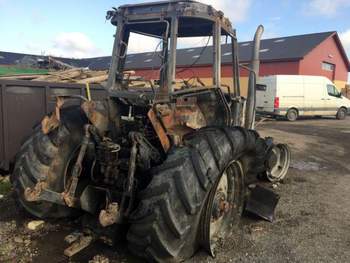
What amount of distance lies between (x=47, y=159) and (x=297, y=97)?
17886 millimetres

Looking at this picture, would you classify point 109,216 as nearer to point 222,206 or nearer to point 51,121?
point 51,121

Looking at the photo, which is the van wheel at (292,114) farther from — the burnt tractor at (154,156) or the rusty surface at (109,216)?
the rusty surface at (109,216)

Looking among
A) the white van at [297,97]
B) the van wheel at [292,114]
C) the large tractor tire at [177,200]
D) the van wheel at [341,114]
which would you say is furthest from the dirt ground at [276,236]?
the van wheel at [341,114]

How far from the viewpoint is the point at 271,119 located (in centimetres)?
2033

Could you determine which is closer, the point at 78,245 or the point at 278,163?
the point at 78,245

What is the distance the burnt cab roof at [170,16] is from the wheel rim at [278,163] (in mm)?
2755

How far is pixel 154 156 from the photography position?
12.1 ft

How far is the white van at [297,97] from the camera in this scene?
1934 centimetres

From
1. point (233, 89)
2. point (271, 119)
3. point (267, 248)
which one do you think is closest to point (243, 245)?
point (267, 248)

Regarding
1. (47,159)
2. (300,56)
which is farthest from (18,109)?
(300,56)

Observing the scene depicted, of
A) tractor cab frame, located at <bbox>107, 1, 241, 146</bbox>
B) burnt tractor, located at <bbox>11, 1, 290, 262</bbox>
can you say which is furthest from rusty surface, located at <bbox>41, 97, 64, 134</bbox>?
tractor cab frame, located at <bbox>107, 1, 241, 146</bbox>

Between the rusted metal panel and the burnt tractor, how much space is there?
2345 mm

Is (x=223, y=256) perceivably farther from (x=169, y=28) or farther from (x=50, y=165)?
(x=169, y=28)

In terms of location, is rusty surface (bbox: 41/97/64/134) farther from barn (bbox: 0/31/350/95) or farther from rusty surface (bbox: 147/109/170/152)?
barn (bbox: 0/31/350/95)
